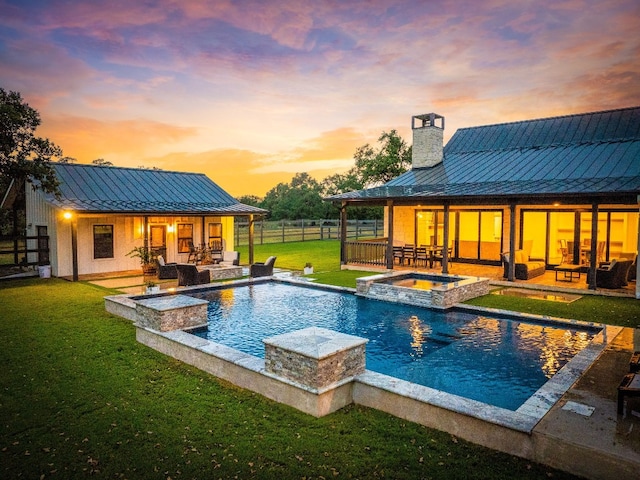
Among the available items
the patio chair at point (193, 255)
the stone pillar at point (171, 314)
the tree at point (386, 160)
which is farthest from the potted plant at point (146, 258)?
the tree at point (386, 160)

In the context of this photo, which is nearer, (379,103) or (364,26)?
(364,26)

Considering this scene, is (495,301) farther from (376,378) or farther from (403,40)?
(403,40)

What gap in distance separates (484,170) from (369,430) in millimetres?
15062

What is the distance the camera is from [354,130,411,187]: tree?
33.1m

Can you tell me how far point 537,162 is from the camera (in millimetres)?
16625

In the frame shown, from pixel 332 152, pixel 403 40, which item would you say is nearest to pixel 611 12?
pixel 403 40

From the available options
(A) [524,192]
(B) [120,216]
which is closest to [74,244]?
(B) [120,216]

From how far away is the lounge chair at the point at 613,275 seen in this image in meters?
12.5

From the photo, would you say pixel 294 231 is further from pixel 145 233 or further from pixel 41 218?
pixel 41 218

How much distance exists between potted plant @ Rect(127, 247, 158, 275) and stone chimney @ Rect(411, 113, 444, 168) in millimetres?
12292

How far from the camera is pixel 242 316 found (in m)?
9.73

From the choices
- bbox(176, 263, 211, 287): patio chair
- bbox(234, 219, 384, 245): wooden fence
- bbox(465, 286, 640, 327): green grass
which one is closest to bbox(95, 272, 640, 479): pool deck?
bbox(465, 286, 640, 327): green grass

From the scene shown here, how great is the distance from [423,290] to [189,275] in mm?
7048

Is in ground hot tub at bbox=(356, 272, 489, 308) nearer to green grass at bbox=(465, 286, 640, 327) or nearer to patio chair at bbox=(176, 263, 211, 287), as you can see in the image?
green grass at bbox=(465, 286, 640, 327)
